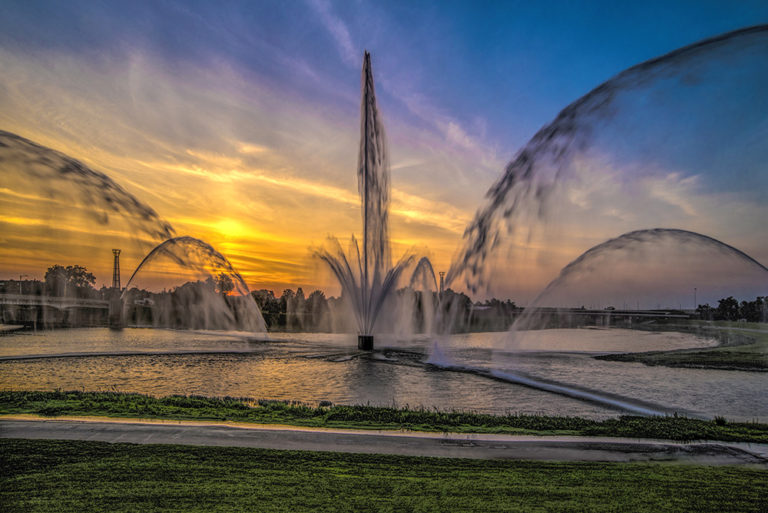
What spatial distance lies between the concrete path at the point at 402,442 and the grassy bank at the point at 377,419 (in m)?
0.72

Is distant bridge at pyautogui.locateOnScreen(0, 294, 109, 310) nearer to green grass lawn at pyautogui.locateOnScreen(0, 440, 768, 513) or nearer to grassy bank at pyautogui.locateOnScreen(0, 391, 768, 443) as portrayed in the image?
grassy bank at pyautogui.locateOnScreen(0, 391, 768, 443)

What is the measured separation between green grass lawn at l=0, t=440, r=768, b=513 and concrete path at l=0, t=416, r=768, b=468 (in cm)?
40

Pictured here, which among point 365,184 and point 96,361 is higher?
point 365,184

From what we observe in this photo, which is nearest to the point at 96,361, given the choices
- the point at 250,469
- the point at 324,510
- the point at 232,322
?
the point at 250,469

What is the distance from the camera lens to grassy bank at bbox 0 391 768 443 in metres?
10.3

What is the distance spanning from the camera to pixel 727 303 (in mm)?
133750

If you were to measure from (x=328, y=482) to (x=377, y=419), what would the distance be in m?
4.30

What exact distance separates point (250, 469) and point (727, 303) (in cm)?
16198

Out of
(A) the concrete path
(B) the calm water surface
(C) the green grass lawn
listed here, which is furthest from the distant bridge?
(C) the green grass lawn

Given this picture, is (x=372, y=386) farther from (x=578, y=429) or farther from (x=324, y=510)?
(x=324, y=510)

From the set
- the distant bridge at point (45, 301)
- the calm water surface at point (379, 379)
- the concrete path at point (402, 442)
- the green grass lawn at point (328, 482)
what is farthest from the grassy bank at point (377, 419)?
the distant bridge at point (45, 301)

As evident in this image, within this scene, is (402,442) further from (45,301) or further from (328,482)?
(45,301)

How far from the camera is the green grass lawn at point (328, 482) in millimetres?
6156

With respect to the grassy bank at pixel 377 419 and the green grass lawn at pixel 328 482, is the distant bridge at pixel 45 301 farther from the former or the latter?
the green grass lawn at pixel 328 482
